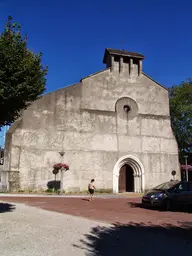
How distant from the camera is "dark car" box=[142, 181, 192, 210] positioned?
12.6 m

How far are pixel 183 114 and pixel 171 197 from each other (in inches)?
951

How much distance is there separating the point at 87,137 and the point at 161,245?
57.3ft

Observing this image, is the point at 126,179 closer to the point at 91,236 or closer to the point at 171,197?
the point at 171,197

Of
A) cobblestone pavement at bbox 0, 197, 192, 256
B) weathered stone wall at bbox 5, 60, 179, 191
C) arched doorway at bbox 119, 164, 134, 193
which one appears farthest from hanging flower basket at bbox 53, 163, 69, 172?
cobblestone pavement at bbox 0, 197, 192, 256

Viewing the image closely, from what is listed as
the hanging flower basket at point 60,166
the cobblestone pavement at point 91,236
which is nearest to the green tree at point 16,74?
the cobblestone pavement at point 91,236

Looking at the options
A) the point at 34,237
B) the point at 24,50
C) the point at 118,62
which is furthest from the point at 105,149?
the point at 34,237

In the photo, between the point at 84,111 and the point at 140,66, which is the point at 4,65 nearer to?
the point at 84,111

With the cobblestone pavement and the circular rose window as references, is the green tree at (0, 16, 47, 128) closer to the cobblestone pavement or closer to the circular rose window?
the cobblestone pavement

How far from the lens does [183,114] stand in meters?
34.8

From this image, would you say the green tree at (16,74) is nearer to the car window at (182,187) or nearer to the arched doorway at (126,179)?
the car window at (182,187)

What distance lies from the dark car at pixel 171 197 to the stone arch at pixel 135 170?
9.90 meters

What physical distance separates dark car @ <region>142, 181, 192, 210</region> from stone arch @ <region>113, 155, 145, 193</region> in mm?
9904

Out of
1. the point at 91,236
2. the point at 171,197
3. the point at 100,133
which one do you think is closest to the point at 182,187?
the point at 171,197

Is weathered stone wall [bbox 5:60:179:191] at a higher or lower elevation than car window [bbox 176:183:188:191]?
higher
